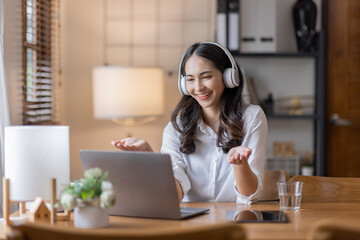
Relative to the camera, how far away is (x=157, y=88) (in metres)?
3.42

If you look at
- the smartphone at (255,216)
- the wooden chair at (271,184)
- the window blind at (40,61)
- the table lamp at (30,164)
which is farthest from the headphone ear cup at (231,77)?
the window blind at (40,61)

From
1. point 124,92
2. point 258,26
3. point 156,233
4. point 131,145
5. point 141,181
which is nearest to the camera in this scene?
point 156,233

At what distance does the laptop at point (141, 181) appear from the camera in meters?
1.50

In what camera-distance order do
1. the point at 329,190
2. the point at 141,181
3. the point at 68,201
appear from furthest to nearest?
1. the point at 329,190
2. the point at 141,181
3. the point at 68,201

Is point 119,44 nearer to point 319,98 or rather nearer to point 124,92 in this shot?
point 124,92

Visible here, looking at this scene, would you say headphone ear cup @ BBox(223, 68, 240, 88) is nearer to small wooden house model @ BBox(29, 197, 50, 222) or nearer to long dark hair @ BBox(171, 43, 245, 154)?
long dark hair @ BBox(171, 43, 245, 154)

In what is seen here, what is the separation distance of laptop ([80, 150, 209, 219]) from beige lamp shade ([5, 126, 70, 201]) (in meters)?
0.09

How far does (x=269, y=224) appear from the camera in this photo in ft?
4.85

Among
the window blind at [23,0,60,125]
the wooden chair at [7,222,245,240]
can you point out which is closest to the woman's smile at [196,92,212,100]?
the window blind at [23,0,60,125]

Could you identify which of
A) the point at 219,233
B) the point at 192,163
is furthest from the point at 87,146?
the point at 219,233

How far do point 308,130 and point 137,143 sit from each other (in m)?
2.33

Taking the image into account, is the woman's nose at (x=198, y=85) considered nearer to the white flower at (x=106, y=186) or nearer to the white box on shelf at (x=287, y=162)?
the white flower at (x=106, y=186)

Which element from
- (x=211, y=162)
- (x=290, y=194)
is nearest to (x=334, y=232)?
(x=290, y=194)

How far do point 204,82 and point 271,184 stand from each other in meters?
0.46
